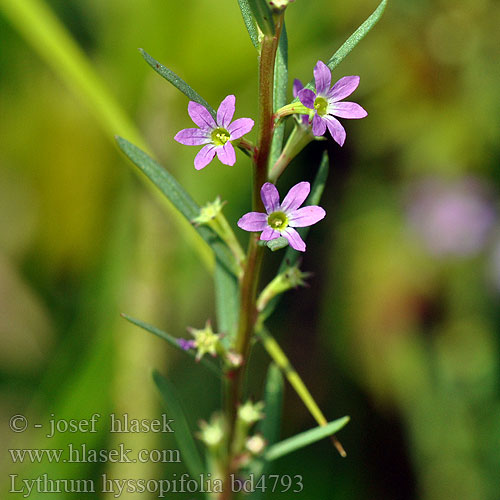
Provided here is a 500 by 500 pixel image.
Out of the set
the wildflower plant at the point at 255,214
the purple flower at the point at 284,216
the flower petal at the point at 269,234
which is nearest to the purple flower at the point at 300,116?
the wildflower plant at the point at 255,214

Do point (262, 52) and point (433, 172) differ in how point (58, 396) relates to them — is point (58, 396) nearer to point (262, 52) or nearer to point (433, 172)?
point (262, 52)

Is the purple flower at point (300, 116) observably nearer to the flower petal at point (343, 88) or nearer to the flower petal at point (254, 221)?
the flower petal at point (343, 88)

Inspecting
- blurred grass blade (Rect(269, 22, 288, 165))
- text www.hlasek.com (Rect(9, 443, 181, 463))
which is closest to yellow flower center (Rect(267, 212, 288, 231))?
blurred grass blade (Rect(269, 22, 288, 165))

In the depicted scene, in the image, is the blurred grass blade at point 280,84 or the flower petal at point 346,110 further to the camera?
the blurred grass blade at point 280,84

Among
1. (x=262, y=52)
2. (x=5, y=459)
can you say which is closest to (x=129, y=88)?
(x=5, y=459)

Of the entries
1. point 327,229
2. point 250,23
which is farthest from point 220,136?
point 327,229
